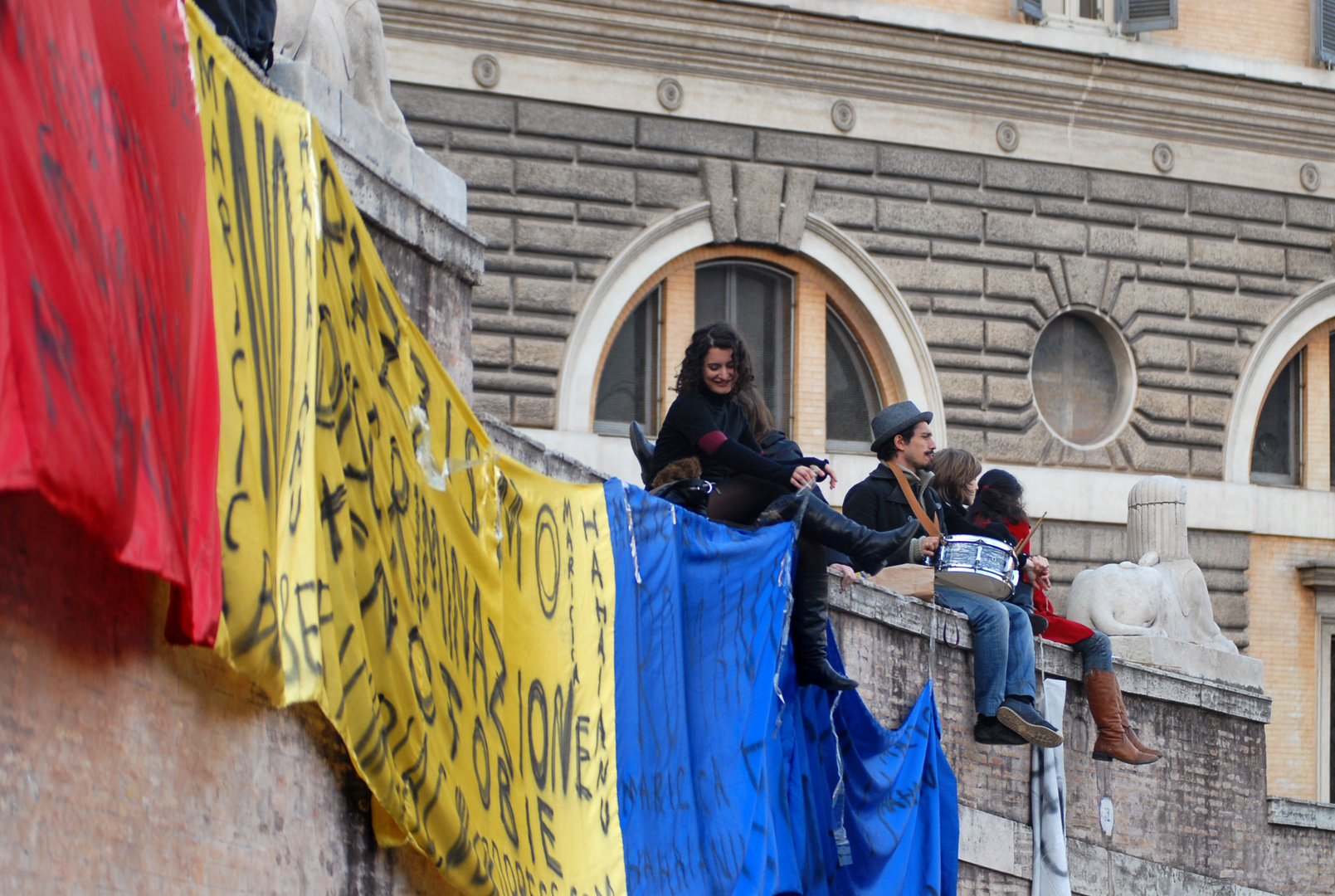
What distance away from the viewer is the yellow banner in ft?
12.2

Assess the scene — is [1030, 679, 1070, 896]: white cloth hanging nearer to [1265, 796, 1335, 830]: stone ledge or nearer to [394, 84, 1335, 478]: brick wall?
[1265, 796, 1335, 830]: stone ledge

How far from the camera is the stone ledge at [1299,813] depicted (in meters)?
12.1

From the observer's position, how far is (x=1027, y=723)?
30.1 feet

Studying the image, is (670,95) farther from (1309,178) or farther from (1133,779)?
(1133,779)

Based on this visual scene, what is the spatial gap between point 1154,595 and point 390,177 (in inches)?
337

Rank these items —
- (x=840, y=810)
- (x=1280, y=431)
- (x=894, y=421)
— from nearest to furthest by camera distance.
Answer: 1. (x=840, y=810)
2. (x=894, y=421)
3. (x=1280, y=431)

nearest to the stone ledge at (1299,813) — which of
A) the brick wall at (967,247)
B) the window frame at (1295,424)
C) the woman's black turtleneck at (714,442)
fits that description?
the brick wall at (967,247)

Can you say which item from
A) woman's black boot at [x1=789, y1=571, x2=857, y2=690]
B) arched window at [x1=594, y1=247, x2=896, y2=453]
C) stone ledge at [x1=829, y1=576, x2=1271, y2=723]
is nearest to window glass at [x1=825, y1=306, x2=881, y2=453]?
arched window at [x1=594, y1=247, x2=896, y2=453]

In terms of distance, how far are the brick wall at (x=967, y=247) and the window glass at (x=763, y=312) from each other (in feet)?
2.51

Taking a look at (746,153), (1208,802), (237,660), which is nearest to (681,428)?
(237,660)

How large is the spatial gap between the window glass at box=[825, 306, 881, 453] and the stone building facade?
4 centimetres

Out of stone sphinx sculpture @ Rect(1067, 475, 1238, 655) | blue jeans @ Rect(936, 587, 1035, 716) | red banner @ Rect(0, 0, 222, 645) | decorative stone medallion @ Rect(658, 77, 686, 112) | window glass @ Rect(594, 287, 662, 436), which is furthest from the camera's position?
window glass @ Rect(594, 287, 662, 436)

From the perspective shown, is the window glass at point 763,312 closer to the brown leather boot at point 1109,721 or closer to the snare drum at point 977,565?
the brown leather boot at point 1109,721

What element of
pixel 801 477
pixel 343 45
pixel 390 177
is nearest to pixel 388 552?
pixel 390 177
